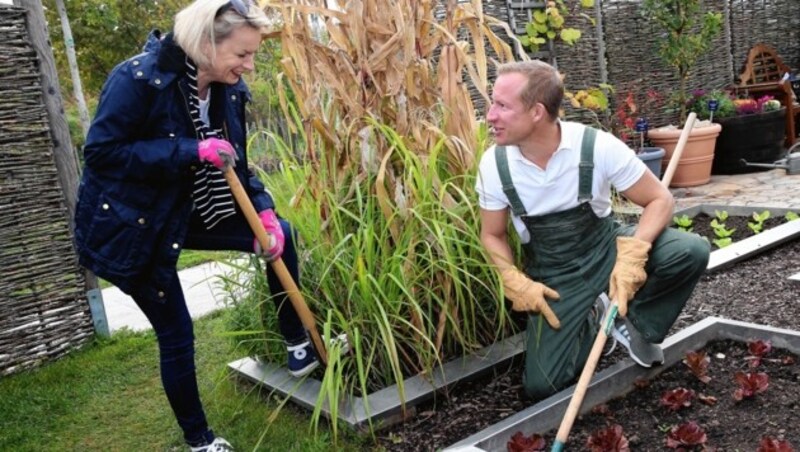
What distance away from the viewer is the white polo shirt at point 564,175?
2.20m

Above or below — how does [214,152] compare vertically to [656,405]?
above

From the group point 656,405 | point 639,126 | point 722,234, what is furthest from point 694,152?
point 656,405

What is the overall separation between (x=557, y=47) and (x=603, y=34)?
0.70 m

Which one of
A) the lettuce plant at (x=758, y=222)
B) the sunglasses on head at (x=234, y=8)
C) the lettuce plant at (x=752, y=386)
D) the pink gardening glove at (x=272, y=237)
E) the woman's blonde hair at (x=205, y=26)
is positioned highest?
the sunglasses on head at (x=234, y=8)

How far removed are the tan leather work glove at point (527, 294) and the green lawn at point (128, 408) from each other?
687mm

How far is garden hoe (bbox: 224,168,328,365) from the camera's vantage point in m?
2.02

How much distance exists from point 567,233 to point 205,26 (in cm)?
132

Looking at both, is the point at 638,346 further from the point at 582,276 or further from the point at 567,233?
the point at 567,233

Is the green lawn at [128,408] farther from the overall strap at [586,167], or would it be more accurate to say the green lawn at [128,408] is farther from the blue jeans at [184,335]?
the overall strap at [586,167]

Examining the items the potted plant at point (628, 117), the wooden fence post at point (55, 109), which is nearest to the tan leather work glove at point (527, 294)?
the wooden fence post at point (55, 109)

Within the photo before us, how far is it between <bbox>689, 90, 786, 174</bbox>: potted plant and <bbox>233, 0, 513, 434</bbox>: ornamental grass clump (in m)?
5.04

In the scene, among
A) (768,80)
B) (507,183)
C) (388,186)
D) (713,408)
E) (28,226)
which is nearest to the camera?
(713,408)

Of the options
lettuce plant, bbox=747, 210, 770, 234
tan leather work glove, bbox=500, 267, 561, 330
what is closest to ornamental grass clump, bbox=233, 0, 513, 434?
tan leather work glove, bbox=500, 267, 561, 330

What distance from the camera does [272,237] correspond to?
86.3 inches
